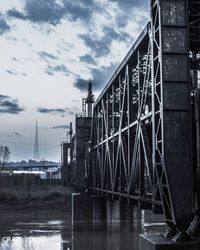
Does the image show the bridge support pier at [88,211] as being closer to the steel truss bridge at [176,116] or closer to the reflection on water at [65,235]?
the reflection on water at [65,235]

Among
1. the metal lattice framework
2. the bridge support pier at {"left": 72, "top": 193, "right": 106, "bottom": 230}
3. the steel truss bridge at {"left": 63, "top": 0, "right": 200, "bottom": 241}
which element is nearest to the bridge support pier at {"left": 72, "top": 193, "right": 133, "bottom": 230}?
the bridge support pier at {"left": 72, "top": 193, "right": 106, "bottom": 230}

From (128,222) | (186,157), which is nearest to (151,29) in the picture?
(186,157)

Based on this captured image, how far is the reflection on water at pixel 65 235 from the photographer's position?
123 feet

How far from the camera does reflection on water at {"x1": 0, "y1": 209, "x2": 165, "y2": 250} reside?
123 feet

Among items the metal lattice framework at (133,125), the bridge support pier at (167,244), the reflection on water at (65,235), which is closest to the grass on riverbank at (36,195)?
the reflection on water at (65,235)

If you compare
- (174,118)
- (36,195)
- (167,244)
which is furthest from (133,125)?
(36,195)

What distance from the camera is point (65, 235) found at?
45.6 meters

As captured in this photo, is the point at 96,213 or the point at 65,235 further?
the point at 96,213

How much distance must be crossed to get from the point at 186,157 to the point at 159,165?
4.16 feet

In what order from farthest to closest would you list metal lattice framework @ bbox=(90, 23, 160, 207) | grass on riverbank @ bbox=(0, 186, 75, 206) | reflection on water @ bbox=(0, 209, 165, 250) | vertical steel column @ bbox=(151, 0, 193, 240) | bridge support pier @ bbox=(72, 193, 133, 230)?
grass on riverbank @ bbox=(0, 186, 75, 206)
bridge support pier @ bbox=(72, 193, 133, 230)
reflection on water @ bbox=(0, 209, 165, 250)
metal lattice framework @ bbox=(90, 23, 160, 207)
vertical steel column @ bbox=(151, 0, 193, 240)

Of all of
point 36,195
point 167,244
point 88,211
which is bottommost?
point 88,211

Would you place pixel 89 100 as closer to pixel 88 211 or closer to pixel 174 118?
pixel 88 211

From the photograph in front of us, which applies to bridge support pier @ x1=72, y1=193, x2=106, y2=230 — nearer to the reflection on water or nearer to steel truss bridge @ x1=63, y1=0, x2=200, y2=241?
the reflection on water

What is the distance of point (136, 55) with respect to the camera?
84.2ft
